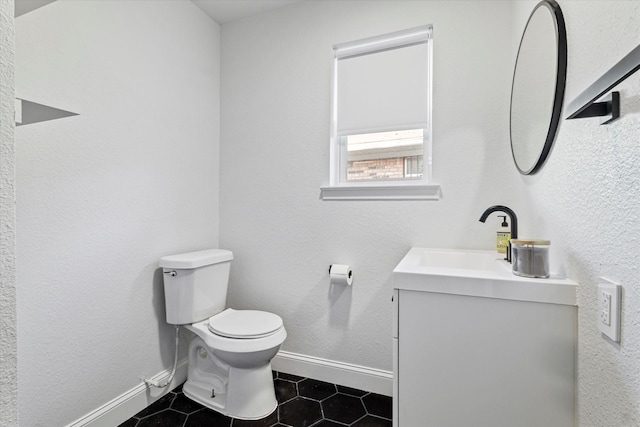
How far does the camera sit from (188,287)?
1791mm

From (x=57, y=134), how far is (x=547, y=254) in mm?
1960

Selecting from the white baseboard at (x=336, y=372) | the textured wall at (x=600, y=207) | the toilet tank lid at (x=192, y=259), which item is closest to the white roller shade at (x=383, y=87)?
the textured wall at (x=600, y=207)

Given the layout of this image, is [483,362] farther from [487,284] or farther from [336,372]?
[336,372]

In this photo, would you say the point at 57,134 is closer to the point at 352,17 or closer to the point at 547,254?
the point at 352,17

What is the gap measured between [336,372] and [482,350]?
1190 millimetres

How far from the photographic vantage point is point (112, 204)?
160 centimetres

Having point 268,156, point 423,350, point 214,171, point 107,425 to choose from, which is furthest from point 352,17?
point 107,425

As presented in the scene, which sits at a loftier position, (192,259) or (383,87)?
(383,87)

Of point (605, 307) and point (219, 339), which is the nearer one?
point (605, 307)

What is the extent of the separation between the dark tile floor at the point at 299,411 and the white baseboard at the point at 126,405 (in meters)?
0.03

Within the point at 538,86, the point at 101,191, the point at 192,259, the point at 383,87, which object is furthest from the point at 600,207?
the point at 101,191

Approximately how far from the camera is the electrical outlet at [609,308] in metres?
0.70

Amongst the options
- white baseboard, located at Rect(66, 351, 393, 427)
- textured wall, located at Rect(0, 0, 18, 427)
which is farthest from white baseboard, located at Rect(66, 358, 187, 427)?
textured wall, located at Rect(0, 0, 18, 427)

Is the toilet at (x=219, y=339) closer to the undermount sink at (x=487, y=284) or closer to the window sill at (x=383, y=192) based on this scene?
the window sill at (x=383, y=192)
